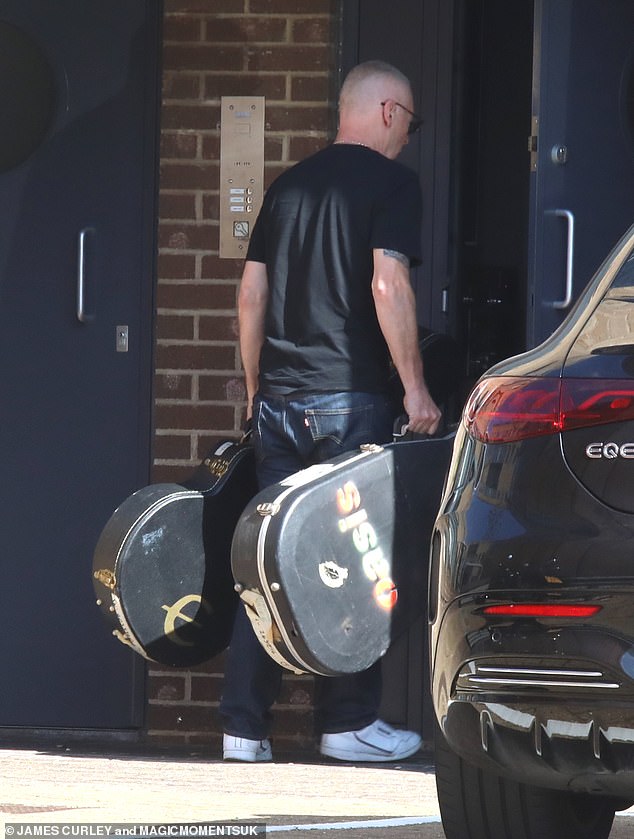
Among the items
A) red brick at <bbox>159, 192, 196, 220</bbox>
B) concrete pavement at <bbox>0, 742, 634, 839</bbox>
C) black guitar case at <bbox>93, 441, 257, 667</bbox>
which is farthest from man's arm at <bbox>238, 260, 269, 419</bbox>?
concrete pavement at <bbox>0, 742, 634, 839</bbox>

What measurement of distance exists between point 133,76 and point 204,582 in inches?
77.2

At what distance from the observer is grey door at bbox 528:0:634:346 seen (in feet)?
17.8

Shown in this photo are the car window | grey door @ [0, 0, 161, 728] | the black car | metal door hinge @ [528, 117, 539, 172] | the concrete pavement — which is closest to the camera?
the black car

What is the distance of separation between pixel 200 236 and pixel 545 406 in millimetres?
3304

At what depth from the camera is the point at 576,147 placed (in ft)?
18.0

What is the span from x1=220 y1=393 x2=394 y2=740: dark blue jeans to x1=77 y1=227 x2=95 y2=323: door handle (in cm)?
96

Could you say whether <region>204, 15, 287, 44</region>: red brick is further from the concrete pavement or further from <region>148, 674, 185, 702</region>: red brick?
the concrete pavement

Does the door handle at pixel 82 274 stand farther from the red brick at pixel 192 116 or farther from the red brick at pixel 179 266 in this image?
the red brick at pixel 192 116

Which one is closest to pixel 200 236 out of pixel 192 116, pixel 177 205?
pixel 177 205

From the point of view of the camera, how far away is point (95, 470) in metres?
6.13

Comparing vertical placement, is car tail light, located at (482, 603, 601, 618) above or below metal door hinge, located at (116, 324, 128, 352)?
below

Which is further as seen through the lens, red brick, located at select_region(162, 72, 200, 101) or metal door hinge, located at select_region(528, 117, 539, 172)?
red brick, located at select_region(162, 72, 200, 101)

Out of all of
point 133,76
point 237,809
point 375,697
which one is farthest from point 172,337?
point 237,809

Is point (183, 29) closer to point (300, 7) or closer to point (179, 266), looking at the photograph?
point (300, 7)
